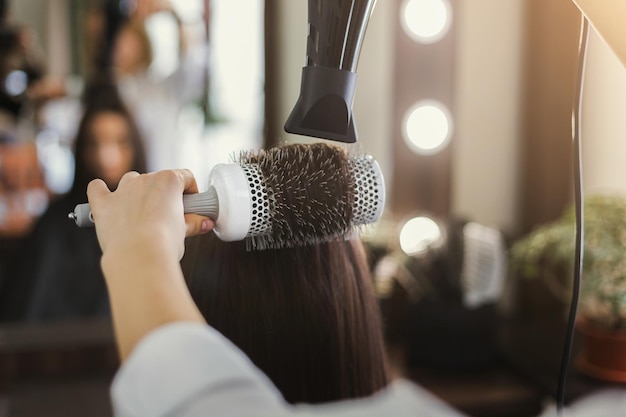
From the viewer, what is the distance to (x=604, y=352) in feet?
3.10

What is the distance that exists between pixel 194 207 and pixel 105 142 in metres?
0.87

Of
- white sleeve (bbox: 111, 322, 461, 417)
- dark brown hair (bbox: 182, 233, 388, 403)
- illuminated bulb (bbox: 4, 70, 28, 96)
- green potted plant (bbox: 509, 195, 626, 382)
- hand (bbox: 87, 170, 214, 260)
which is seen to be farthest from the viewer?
illuminated bulb (bbox: 4, 70, 28, 96)

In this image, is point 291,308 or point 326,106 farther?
point 291,308

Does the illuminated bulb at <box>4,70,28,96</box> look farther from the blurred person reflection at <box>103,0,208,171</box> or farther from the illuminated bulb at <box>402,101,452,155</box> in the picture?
the illuminated bulb at <box>402,101,452,155</box>

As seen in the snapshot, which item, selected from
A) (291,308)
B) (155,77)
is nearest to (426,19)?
(155,77)

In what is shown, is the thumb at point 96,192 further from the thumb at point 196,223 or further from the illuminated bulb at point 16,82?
the illuminated bulb at point 16,82

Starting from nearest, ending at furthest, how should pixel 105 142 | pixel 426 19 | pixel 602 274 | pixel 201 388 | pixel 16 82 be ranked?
pixel 201 388 → pixel 602 274 → pixel 16 82 → pixel 105 142 → pixel 426 19

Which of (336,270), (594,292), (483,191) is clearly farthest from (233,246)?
(483,191)

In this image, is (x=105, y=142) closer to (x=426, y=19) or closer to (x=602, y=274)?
(x=426, y=19)

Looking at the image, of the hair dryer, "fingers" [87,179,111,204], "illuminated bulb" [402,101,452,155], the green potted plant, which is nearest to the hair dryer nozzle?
the hair dryer

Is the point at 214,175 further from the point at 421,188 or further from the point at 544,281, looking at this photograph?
the point at 544,281

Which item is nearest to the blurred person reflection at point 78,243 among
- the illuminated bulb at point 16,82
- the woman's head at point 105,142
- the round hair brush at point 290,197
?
the woman's head at point 105,142

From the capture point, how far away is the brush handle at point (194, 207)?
1.34ft

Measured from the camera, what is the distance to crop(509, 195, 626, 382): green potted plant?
90 cm
